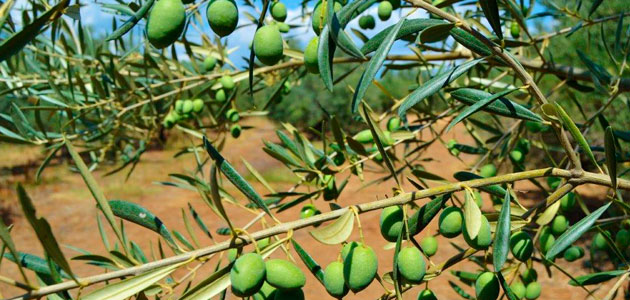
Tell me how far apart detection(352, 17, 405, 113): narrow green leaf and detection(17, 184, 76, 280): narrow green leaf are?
9.8 inches

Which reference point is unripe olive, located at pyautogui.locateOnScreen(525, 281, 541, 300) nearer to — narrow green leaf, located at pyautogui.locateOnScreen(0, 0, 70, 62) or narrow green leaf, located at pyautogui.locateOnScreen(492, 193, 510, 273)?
narrow green leaf, located at pyautogui.locateOnScreen(492, 193, 510, 273)

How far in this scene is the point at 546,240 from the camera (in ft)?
2.84

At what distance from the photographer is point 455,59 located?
50.6 inches

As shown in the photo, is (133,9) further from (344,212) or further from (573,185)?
(573,185)

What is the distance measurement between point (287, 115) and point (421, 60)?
12.5 metres

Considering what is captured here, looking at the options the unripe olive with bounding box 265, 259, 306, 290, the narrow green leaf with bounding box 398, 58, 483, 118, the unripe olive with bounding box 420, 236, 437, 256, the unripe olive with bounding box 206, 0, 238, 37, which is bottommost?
the unripe olive with bounding box 420, 236, 437, 256

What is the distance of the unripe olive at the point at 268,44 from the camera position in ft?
1.53

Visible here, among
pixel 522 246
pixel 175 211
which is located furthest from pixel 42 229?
pixel 175 211

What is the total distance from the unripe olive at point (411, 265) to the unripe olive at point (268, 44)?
23 cm

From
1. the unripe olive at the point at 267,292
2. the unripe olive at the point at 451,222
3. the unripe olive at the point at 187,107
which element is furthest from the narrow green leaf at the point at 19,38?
the unripe olive at the point at 187,107

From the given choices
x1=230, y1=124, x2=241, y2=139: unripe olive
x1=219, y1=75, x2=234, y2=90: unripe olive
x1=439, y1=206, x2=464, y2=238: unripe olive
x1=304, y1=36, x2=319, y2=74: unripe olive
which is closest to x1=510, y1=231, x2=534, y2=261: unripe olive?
x1=439, y1=206, x2=464, y2=238: unripe olive

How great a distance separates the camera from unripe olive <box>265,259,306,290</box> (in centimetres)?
43

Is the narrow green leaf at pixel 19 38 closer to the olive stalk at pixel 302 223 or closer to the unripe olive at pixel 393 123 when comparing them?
the olive stalk at pixel 302 223

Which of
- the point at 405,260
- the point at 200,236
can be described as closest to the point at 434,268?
the point at 405,260
